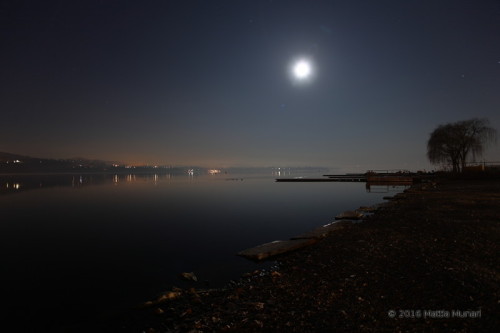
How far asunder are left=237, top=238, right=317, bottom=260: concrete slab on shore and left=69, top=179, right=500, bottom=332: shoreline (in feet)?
1.94

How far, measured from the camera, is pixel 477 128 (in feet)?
161

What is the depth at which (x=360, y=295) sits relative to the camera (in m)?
6.23

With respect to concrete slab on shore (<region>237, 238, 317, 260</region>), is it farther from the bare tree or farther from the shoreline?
the bare tree

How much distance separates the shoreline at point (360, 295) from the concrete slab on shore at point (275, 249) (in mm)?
592

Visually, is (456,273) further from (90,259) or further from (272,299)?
(90,259)

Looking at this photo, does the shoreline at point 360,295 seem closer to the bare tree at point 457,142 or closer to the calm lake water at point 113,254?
the calm lake water at point 113,254

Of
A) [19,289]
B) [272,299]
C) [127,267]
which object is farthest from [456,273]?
[19,289]

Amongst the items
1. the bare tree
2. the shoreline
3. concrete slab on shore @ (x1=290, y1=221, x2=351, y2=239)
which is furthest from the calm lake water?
the bare tree

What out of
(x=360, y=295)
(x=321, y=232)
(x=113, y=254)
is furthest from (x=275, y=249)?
(x=113, y=254)

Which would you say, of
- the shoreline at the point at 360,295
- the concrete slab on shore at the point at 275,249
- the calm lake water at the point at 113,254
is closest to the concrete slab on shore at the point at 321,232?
the concrete slab on shore at the point at 275,249

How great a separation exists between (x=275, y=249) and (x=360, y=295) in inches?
226

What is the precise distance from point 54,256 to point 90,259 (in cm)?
236

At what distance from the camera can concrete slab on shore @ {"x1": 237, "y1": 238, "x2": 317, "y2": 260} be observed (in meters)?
11.5

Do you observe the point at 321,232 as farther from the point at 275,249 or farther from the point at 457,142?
the point at 457,142
